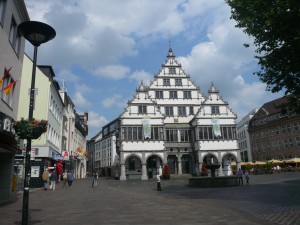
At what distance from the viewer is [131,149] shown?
161ft

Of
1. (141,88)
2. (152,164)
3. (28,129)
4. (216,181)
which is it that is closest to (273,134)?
(152,164)

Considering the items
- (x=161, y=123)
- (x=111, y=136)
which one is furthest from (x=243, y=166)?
(x=111, y=136)

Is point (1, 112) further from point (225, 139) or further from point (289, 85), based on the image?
point (225, 139)

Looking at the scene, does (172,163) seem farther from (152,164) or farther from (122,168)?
(122,168)

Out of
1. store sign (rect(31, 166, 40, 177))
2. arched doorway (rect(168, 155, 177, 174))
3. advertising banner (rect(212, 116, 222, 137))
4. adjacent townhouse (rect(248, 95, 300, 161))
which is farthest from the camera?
adjacent townhouse (rect(248, 95, 300, 161))

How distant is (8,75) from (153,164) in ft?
125

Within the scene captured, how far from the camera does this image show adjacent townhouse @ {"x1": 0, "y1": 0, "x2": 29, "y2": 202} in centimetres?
1463

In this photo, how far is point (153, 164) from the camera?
171ft

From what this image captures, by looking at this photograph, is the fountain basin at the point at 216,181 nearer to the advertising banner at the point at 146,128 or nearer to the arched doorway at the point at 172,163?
the advertising banner at the point at 146,128

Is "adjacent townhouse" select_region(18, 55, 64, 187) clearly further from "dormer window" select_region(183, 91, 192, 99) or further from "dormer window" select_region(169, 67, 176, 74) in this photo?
"dormer window" select_region(183, 91, 192, 99)

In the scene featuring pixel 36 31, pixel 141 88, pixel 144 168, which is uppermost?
pixel 141 88

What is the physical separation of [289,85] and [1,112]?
15.3 meters

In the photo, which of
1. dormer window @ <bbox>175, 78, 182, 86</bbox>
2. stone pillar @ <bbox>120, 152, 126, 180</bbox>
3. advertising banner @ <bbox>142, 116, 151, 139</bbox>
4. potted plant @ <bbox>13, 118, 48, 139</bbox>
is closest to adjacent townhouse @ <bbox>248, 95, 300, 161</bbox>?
dormer window @ <bbox>175, 78, 182, 86</bbox>

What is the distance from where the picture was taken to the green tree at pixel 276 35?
49.9ft
